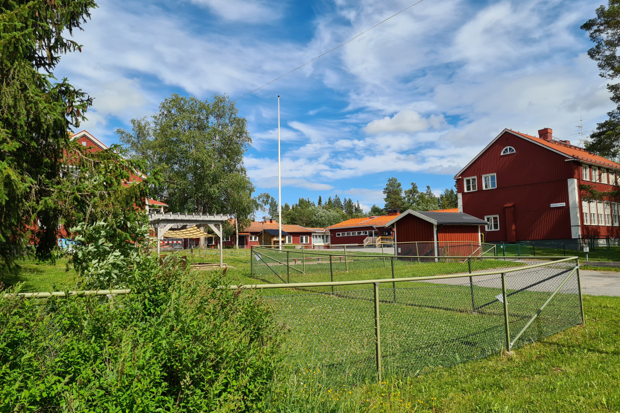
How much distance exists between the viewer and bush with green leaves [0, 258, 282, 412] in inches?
87.9

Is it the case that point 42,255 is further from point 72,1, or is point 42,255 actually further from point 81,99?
point 72,1

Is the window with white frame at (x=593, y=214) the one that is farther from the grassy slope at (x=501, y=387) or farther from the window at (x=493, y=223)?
the grassy slope at (x=501, y=387)

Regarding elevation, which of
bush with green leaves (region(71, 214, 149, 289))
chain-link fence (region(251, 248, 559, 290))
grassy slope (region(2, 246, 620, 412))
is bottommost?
grassy slope (region(2, 246, 620, 412))

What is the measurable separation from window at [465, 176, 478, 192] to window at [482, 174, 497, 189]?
84 centimetres

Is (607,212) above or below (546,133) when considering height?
below

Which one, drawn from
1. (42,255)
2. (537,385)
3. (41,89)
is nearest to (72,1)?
(41,89)

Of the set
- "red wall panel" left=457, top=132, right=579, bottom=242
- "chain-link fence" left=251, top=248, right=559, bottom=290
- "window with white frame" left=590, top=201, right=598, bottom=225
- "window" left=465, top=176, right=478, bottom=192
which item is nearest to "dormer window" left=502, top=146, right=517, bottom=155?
"red wall panel" left=457, top=132, right=579, bottom=242

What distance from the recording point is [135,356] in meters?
2.36

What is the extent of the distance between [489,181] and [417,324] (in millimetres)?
32391

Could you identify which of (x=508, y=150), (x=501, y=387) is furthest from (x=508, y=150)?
(x=501, y=387)

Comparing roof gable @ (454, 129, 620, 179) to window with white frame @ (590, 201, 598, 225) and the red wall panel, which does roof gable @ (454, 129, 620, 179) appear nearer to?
the red wall panel

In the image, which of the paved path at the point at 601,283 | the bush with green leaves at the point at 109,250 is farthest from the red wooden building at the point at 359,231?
the bush with green leaves at the point at 109,250

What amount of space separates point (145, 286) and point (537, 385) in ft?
14.9

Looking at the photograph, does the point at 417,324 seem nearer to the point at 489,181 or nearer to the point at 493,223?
the point at 493,223
